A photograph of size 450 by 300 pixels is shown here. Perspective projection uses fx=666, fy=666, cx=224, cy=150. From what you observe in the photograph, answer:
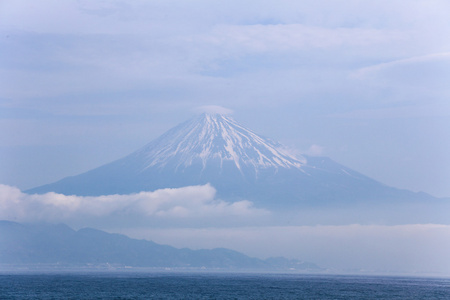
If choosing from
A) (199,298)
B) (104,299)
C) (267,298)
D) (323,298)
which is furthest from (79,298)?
(323,298)

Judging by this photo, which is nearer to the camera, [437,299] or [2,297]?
[2,297]

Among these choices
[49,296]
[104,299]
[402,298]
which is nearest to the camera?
[104,299]

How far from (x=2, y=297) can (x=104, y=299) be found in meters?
16.7

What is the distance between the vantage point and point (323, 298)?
112 meters

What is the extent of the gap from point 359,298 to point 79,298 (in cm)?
4686

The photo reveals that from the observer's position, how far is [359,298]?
114m

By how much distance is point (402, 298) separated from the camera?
116938mm

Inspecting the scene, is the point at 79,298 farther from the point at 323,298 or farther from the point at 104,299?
the point at 323,298

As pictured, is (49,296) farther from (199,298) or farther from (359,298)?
(359,298)

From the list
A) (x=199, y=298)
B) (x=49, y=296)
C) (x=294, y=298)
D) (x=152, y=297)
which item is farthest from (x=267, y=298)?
(x=49, y=296)

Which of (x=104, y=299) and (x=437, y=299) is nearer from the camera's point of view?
(x=104, y=299)

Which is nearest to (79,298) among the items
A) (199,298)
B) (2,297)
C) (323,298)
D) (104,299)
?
(104,299)

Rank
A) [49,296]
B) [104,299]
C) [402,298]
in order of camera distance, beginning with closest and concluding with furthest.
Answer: [104,299] → [49,296] → [402,298]

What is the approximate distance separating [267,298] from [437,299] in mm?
29876
